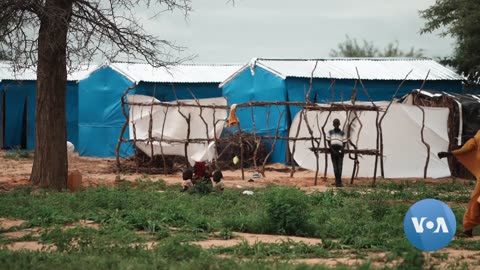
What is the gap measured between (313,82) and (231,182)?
24.1 feet

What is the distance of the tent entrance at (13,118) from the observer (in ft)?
110

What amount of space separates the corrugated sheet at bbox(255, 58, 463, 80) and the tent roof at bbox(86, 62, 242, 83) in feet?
11.5

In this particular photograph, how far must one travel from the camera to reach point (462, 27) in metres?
27.0

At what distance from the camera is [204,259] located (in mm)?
8508

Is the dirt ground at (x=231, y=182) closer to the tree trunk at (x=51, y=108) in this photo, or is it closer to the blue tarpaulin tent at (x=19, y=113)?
the tree trunk at (x=51, y=108)

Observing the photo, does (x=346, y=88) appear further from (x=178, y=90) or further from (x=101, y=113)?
(x=101, y=113)

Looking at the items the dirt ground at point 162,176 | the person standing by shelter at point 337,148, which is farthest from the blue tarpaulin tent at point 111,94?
the person standing by shelter at point 337,148

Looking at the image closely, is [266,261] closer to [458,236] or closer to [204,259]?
[204,259]

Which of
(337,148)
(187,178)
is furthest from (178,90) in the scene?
(187,178)

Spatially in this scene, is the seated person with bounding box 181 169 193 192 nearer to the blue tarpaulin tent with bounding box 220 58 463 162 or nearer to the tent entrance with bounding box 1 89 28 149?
the blue tarpaulin tent with bounding box 220 58 463 162

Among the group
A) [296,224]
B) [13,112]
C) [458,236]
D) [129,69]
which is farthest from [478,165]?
[13,112]

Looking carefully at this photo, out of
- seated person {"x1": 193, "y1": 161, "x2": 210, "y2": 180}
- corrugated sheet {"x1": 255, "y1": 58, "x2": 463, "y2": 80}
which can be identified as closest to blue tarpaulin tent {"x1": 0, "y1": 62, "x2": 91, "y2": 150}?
corrugated sheet {"x1": 255, "y1": 58, "x2": 463, "y2": 80}

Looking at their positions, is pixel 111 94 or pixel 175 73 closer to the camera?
pixel 111 94

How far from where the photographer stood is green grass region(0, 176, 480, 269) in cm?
855
